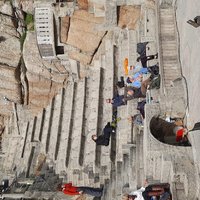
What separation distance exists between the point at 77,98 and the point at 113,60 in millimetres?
2136

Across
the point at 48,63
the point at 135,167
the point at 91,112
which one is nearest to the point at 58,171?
the point at 91,112

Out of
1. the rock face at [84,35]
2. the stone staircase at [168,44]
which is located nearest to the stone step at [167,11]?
the stone staircase at [168,44]

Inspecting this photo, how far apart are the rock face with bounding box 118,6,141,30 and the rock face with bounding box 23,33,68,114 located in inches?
141

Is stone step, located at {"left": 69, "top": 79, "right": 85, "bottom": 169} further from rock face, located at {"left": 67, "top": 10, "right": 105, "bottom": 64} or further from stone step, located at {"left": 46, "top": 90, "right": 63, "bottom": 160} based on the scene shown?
rock face, located at {"left": 67, "top": 10, "right": 105, "bottom": 64}

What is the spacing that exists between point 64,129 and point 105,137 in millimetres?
2545

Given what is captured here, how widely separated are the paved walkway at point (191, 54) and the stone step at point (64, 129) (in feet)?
18.9

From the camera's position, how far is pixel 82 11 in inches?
668

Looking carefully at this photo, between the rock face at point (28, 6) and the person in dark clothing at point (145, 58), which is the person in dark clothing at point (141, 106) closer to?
the person in dark clothing at point (145, 58)

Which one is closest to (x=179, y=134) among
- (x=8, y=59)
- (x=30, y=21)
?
(x=30, y=21)

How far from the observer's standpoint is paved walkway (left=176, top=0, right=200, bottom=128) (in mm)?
11203

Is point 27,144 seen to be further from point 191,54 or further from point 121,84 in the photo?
point 191,54

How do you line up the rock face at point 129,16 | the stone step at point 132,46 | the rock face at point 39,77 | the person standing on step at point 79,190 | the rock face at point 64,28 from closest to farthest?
the person standing on step at point 79,190, the stone step at point 132,46, the rock face at point 129,16, the rock face at point 64,28, the rock face at point 39,77

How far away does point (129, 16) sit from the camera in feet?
53.8

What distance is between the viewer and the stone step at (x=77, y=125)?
50.6 ft
